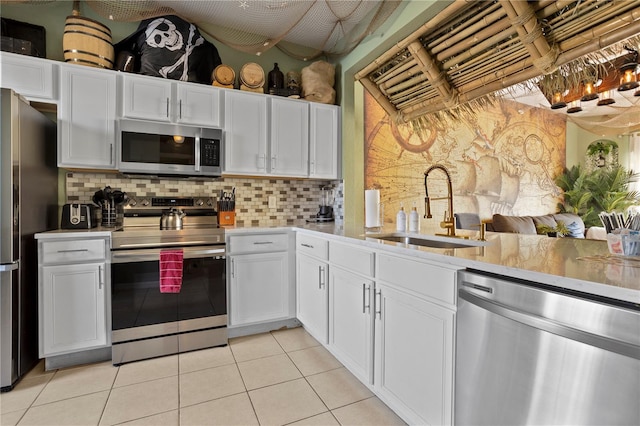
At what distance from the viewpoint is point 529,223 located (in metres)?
4.66

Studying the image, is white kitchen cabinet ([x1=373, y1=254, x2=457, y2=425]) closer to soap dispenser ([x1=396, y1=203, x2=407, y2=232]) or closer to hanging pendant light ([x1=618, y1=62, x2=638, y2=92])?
soap dispenser ([x1=396, y1=203, x2=407, y2=232])

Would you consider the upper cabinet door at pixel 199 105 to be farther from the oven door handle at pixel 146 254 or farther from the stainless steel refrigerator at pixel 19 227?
the oven door handle at pixel 146 254

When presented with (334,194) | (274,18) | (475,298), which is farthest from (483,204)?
(475,298)

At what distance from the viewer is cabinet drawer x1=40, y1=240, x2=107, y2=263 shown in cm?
213

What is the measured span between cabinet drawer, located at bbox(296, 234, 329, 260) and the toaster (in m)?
1.60

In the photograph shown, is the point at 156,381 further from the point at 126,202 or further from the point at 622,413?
the point at 622,413

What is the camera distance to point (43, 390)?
196cm

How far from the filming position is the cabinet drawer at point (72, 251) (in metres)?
2.13

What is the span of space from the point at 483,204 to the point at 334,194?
10.3ft

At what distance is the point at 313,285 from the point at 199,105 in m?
1.80

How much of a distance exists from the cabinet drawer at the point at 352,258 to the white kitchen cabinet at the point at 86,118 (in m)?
1.85

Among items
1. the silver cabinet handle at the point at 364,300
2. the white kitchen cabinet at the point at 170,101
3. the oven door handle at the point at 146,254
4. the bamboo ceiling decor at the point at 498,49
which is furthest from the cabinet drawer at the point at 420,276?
the white kitchen cabinet at the point at 170,101

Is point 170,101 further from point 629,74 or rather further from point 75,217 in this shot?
point 629,74

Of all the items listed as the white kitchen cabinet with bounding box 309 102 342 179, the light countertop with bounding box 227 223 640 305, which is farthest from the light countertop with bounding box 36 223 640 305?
the white kitchen cabinet with bounding box 309 102 342 179
